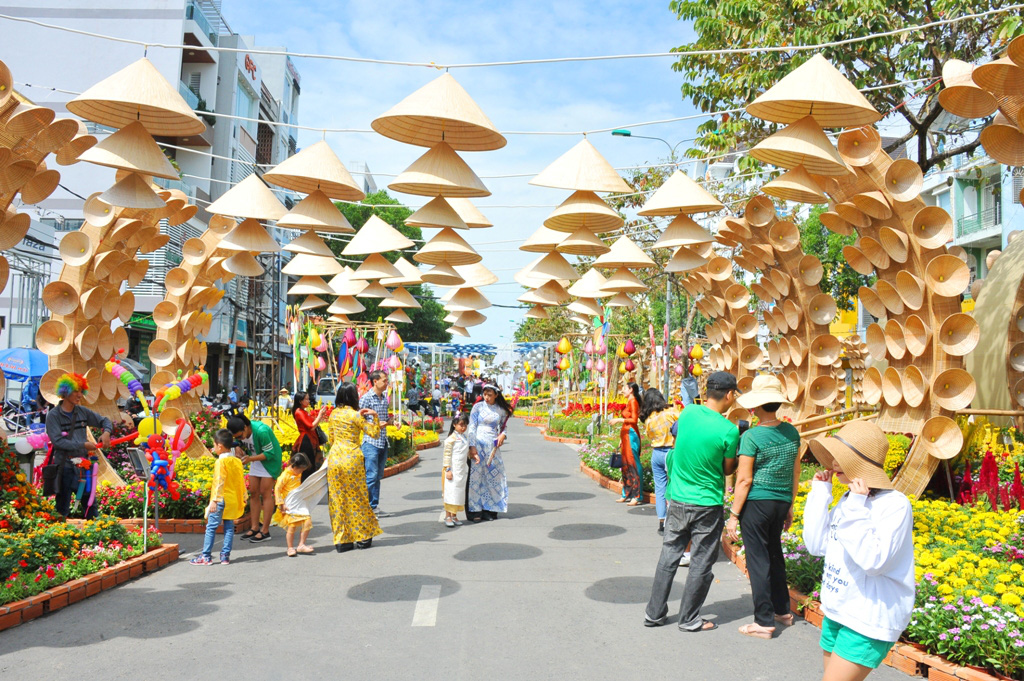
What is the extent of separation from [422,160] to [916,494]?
19.7 feet

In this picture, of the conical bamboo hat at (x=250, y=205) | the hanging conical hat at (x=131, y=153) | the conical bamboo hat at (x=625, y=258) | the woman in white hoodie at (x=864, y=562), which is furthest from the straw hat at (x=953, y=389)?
the hanging conical hat at (x=131, y=153)

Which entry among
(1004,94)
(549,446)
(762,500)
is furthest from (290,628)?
(549,446)

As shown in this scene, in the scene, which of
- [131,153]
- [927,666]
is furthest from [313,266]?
[927,666]

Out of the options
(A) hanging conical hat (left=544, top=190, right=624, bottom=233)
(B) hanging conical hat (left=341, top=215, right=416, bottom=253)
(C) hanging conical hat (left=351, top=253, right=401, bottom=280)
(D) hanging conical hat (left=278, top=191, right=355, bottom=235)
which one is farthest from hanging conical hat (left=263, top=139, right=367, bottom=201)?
(A) hanging conical hat (left=544, top=190, right=624, bottom=233)

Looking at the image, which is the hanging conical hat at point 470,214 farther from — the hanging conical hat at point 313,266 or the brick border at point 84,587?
the brick border at point 84,587

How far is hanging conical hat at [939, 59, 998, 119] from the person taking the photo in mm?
6602

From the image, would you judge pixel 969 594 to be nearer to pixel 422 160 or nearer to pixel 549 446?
pixel 422 160

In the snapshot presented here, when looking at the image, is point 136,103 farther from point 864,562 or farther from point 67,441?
point 864,562

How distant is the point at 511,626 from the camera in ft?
19.2

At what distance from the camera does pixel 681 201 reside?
9.11m

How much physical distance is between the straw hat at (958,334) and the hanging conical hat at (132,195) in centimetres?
778

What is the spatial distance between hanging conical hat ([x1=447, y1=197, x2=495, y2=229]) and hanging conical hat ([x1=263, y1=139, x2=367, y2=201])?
193cm

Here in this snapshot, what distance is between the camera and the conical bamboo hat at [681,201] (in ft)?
29.6

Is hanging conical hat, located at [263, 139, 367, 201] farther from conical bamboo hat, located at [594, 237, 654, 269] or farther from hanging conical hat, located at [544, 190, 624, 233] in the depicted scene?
conical bamboo hat, located at [594, 237, 654, 269]
